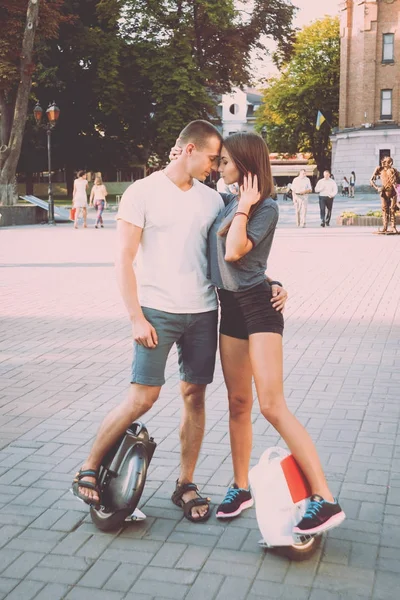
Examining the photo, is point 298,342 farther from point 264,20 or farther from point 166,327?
point 264,20

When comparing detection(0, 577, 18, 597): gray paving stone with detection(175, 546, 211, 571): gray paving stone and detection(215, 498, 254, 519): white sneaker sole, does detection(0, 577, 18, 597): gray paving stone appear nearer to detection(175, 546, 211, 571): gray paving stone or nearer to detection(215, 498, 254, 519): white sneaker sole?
detection(175, 546, 211, 571): gray paving stone

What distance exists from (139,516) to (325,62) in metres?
68.1

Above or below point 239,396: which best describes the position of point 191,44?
above

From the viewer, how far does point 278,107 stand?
68.7 m

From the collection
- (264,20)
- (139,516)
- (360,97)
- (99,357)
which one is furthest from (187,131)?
(360,97)

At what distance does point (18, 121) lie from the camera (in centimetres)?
3148

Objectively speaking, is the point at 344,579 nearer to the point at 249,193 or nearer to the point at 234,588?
the point at 234,588

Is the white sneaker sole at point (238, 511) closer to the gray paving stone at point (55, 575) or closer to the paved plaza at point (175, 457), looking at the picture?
the paved plaza at point (175, 457)

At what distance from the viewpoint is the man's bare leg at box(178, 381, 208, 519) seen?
4.07m

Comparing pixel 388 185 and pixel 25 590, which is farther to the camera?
pixel 388 185

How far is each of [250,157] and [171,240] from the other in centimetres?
54

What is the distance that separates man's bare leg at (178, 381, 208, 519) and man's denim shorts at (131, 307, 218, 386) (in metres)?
0.09

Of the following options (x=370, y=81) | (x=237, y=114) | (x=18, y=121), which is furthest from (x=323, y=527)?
(x=237, y=114)

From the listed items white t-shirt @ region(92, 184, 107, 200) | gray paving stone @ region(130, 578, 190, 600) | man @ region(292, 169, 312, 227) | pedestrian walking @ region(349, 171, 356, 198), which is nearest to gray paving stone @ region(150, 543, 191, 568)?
gray paving stone @ region(130, 578, 190, 600)
